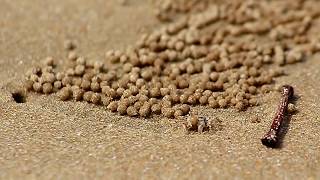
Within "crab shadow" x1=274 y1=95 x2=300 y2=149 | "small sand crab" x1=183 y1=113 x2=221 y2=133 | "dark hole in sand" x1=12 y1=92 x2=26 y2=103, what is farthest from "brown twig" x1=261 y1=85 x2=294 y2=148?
"dark hole in sand" x1=12 y1=92 x2=26 y2=103

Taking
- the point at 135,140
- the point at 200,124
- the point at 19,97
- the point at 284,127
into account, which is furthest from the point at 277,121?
the point at 19,97

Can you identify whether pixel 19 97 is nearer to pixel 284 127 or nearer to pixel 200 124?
pixel 200 124

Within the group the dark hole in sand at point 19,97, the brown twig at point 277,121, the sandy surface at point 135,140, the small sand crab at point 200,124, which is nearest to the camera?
the sandy surface at point 135,140

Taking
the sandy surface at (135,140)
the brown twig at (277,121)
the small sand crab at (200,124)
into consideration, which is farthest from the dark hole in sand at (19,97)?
the brown twig at (277,121)

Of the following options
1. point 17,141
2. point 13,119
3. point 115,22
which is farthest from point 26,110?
point 115,22

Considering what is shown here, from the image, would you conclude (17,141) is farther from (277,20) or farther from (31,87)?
(277,20)

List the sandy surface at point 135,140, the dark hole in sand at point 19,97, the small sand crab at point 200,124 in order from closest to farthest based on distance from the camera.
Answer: the sandy surface at point 135,140 < the small sand crab at point 200,124 < the dark hole in sand at point 19,97

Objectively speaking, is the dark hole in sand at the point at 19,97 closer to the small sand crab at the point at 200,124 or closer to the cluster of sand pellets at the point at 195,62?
the cluster of sand pellets at the point at 195,62
